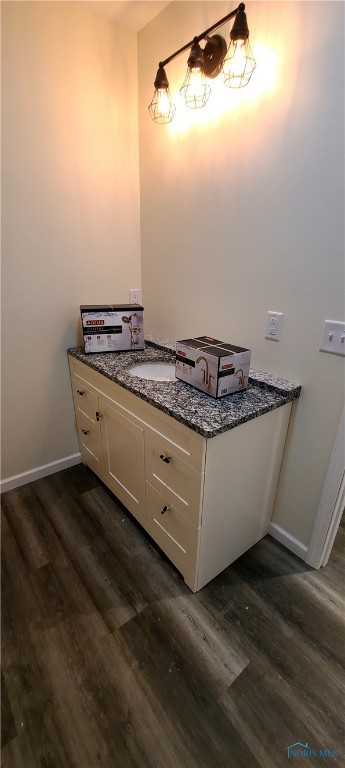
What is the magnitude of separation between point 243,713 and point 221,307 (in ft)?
4.92

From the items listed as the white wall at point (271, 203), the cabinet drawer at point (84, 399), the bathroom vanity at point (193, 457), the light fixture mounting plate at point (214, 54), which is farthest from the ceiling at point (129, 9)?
the cabinet drawer at point (84, 399)

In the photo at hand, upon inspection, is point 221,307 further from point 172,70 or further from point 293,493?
point 172,70

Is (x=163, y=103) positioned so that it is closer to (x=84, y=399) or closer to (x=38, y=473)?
(x=84, y=399)

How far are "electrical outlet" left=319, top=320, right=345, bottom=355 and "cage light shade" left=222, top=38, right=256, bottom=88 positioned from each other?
950mm

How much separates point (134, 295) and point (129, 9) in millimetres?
1286

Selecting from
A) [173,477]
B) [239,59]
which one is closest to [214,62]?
[239,59]

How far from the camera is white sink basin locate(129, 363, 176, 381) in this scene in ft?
5.49

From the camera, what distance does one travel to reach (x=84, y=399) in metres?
1.84

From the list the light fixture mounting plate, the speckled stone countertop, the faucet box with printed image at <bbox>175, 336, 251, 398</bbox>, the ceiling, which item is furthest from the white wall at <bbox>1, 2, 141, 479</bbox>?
the faucet box with printed image at <bbox>175, 336, 251, 398</bbox>

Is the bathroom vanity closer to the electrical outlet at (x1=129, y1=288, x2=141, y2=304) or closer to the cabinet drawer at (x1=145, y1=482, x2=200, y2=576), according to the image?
the cabinet drawer at (x1=145, y1=482, x2=200, y2=576)

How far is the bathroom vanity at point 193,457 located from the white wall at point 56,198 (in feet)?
1.17

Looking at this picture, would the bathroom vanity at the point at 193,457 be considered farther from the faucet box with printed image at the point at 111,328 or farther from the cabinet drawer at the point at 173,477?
the faucet box with printed image at the point at 111,328

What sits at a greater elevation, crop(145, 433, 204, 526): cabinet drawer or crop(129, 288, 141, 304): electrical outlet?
crop(129, 288, 141, 304): electrical outlet

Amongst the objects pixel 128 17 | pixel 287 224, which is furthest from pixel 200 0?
pixel 287 224
